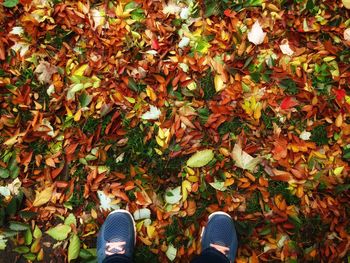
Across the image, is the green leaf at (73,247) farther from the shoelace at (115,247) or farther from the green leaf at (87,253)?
the shoelace at (115,247)

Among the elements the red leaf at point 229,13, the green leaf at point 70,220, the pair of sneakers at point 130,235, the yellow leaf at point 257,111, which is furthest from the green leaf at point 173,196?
the red leaf at point 229,13

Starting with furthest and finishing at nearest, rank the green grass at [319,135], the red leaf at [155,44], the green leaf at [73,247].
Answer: the red leaf at [155,44]
the green grass at [319,135]
the green leaf at [73,247]

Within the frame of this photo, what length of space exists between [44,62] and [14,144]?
610mm

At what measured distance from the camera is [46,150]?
268cm

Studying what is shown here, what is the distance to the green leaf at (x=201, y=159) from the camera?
2.65 metres

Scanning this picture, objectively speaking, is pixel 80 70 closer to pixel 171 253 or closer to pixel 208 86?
pixel 208 86

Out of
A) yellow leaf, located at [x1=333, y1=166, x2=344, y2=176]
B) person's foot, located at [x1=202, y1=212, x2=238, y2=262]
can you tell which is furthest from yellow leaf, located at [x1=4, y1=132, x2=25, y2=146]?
yellow leaf, located at [x1=333, y1=166, x2=344, y2=176]

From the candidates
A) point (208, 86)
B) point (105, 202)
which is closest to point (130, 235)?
point (105, 202)

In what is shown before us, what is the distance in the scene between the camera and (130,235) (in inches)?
102

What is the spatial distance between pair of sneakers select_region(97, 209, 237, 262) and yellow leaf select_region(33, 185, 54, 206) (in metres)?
0.42

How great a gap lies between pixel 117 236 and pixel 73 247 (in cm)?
29

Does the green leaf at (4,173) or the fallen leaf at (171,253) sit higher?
the green leaf at (4,173)

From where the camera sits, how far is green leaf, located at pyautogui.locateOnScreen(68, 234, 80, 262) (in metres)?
2.55

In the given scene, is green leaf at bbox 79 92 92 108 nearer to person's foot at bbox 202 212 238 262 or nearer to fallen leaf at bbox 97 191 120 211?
fallen leaf at bbox 97 191 120 211
